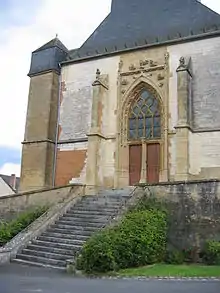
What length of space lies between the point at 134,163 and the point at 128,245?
8.99m

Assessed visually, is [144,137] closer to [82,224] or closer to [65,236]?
[82,224]

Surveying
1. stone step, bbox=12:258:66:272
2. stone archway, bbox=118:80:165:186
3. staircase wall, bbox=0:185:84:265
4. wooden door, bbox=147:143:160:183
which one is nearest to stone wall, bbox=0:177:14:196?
stone archway, bbox=118:80:165:186

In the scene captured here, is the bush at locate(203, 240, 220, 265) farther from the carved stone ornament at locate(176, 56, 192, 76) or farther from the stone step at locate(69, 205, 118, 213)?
the carved stone ornament at locate(176, 56, 192, 76)

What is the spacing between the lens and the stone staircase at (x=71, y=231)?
34.5 ft

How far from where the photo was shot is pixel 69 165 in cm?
1933

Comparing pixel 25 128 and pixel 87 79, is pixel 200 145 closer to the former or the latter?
pixel 87 79

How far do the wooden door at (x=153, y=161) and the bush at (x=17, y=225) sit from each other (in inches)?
220

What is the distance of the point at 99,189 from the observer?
17.5 metres

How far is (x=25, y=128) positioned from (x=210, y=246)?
12828mm

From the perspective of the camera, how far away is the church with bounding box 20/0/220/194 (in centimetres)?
1664

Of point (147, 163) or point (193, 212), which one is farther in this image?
point (147, 163)

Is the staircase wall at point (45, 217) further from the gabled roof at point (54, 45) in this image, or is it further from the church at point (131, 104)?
the gabled roof at point (54, 45)

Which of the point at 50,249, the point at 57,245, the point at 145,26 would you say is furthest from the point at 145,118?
the point at 50,249

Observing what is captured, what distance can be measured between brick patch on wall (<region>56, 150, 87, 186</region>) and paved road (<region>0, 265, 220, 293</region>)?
1050cm
